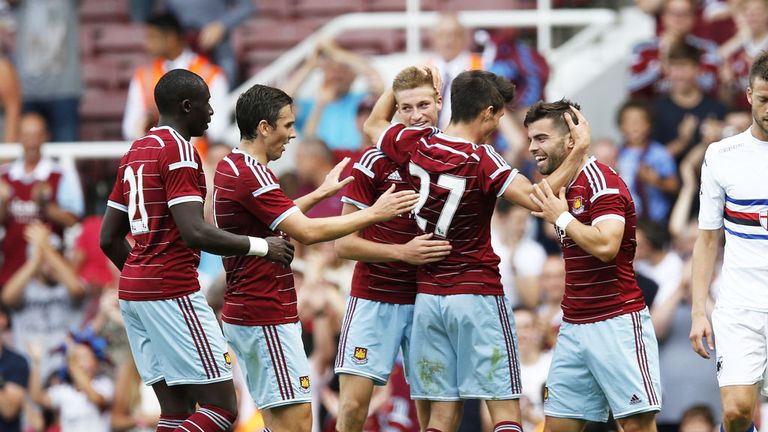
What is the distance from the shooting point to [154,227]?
824 centimetres

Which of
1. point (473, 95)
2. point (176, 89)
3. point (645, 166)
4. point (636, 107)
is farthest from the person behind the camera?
point (636, 107)

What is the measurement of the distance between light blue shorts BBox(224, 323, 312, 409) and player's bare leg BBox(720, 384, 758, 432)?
2472 mm

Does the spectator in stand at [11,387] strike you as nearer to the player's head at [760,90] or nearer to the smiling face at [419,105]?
the smiling face at [419,105]

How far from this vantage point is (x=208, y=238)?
26.3 feet

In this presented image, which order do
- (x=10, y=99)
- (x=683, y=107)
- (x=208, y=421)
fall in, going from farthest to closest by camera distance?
1. (x=10, y=99)
2. (x=683, y=107)
3. (x=208, y=421)

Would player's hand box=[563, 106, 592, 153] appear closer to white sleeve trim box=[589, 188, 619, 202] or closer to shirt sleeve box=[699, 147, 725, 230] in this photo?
white sleeve trim box=[589, 188, 619, 202]

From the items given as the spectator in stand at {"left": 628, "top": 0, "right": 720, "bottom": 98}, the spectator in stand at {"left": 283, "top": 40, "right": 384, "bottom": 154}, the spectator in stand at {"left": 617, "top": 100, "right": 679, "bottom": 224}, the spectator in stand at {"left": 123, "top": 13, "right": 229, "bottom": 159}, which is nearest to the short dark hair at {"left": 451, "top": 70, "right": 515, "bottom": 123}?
the spectator in stand at {"left": 617, "top": 100, "right": 679, "bottom": 224}

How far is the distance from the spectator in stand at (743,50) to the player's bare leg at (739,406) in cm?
541

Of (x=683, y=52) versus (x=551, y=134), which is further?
(x=683, y=52)

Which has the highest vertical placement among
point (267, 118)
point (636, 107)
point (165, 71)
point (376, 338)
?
point (165, 71)

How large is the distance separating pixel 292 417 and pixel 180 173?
1624mm

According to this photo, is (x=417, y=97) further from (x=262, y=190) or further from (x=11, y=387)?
(x=11, y=387)

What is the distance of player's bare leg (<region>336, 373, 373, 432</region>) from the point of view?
363 inches

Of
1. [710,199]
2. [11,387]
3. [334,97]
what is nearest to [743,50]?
[334,97]
